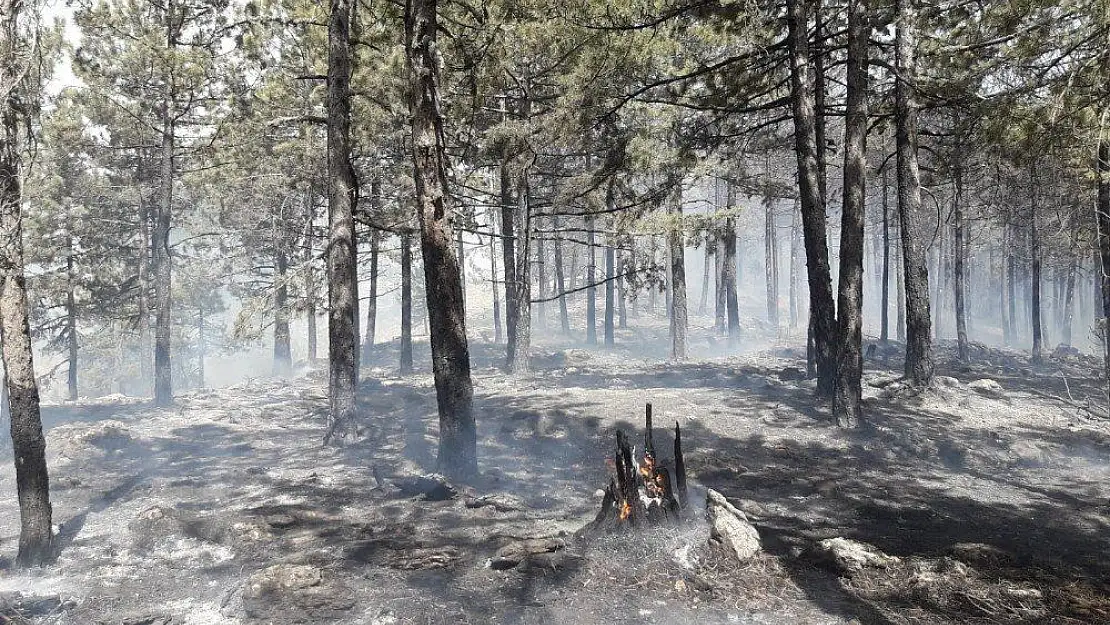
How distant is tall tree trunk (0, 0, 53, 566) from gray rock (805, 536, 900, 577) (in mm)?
7848

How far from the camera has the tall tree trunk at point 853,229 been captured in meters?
10.4

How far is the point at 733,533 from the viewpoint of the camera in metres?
5.81

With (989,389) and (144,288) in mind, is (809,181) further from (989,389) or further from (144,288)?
(144,288)

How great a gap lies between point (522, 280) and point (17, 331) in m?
13.0

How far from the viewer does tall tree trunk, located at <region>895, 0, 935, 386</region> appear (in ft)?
41.5

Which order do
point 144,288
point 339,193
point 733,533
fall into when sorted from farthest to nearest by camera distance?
point 144,288 < point 339,193 < point 733,533

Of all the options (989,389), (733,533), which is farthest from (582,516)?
(989,389)

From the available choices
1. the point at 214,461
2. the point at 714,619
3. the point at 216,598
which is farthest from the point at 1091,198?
the point at 214,461

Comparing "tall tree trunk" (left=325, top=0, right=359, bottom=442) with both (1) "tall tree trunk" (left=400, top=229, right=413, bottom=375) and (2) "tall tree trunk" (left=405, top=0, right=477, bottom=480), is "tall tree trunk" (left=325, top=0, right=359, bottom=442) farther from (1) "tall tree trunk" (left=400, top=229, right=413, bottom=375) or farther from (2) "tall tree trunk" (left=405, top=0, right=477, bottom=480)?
(1) "tall tree trunk" (left=400, top=229, right=413, bottom=375)

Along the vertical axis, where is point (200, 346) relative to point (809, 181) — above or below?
below

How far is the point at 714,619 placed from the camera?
16.1 feet

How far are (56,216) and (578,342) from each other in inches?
971

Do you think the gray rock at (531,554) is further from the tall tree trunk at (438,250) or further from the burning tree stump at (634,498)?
the tall tree trunk at (438,250)

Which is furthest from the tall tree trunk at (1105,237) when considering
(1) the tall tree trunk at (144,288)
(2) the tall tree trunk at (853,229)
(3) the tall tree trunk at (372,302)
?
(1) the tall tree trunk at (144,288)
